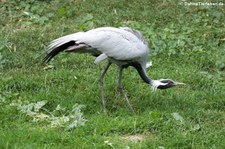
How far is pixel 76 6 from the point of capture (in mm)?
9734

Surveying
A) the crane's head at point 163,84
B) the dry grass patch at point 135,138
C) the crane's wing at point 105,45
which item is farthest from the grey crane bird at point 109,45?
the dry grass patch at point 135,138

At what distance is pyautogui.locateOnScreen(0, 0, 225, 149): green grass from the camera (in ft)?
18.3

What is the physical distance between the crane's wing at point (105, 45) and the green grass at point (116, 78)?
573 millimetres

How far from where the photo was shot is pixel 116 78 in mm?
7145

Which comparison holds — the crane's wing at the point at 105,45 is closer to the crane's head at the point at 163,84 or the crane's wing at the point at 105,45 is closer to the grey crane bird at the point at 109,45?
the grey crane bird at the point at 109,45

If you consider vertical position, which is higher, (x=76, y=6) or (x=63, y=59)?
(x=76, y=6)

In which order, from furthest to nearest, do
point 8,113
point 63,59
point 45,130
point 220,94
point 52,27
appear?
point 52,27 → point 63,59 → point 220,94 → point 8,113 → point 45,130

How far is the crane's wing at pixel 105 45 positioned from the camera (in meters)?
6.14

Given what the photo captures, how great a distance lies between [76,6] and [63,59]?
2244 mm

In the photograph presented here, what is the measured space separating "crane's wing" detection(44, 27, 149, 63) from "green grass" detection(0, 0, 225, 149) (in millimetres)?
573

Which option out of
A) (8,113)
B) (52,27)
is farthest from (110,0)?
(8,113)

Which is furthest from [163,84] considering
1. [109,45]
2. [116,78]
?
[116,78]

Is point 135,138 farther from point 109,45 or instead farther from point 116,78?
point 116,78

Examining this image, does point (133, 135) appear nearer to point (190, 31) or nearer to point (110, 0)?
point (190, 31)
